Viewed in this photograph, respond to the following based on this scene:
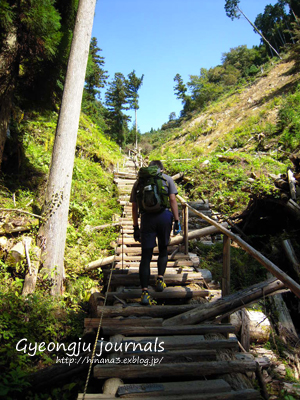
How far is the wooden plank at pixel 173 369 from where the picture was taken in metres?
2.57

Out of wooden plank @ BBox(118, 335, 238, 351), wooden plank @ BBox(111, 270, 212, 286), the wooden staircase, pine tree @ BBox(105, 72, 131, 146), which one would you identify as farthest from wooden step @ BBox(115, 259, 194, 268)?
pine tree @ BBox(105, 72, 131, 146)

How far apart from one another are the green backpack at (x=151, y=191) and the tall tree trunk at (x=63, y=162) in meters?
2.45

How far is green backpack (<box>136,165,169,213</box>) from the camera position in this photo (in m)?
3.90

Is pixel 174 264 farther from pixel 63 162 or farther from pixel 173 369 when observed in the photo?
pixel 63 162

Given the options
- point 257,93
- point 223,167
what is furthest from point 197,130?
point 223,167

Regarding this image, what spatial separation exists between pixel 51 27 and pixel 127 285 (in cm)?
650

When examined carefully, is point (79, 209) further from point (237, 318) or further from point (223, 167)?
point (223, 167)

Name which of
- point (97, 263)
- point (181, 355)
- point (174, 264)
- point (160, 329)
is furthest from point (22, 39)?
point (181, 355)

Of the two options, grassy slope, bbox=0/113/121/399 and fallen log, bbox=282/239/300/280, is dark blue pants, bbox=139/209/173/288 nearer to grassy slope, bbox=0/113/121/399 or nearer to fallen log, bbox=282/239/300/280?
grassy slope, bbox=0/113/121/399

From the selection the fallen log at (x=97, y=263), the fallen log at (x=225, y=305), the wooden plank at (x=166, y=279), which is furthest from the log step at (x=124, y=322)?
the fallen log at (x=97, y=263)

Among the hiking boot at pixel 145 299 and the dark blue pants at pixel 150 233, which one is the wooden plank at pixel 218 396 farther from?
the dark blue pants at pixel 150 233

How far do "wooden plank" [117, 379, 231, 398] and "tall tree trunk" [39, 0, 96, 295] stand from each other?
3.30 m

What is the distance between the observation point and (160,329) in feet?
11.0

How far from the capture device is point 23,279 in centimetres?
497
